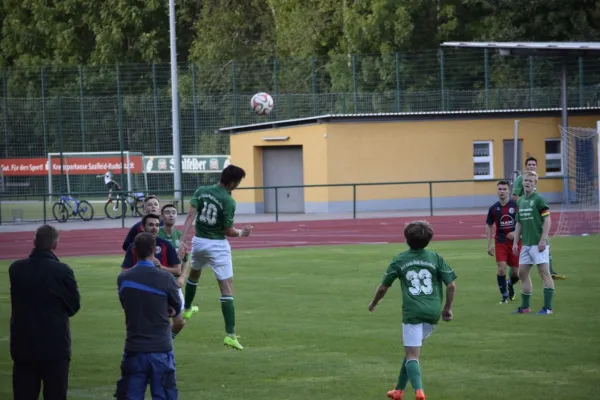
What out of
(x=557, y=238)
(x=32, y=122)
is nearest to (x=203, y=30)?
(x=32, y=122)

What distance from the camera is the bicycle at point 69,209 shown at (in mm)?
39594

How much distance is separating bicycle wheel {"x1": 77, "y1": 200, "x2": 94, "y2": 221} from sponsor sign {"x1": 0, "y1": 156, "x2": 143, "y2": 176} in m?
6.15

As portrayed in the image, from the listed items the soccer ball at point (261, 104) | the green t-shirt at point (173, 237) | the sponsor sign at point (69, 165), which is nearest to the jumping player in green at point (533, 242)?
the green t-shirt at point (173, 237)

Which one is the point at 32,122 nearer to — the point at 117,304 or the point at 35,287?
the point at 117,304

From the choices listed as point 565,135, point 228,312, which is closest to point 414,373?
point 228,312

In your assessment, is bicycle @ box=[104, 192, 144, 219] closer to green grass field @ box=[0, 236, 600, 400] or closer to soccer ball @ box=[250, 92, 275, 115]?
soccer ball @ box=[250, 92, 275, 115]

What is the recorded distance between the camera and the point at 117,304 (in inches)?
685

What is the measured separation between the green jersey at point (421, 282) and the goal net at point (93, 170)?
3676cm

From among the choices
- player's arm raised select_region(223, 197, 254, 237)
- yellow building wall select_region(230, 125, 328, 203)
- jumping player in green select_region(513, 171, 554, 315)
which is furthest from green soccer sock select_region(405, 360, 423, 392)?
yellow building wall select_region(230, 125, 328, 203)

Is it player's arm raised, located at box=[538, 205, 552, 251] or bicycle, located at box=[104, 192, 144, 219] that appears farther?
Answer: bicycle, located at box=[104, 192, 144, 219]

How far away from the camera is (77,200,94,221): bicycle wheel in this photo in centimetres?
3991

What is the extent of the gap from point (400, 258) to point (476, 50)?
136ft

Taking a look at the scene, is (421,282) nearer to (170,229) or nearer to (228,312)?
(228,312)

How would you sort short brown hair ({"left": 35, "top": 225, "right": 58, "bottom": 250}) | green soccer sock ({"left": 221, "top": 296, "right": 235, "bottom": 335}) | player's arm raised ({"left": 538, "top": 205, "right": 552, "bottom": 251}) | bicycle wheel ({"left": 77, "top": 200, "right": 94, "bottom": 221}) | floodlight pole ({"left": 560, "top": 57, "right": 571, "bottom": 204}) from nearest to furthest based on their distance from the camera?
short brown hair ({"left": 35, "top": 225, "right": 58, "bottom": 250}), green soccer sock ({"left": 221, "top": 296, "right": 235, "bottom": 335}), player's arm raised ({"left": 538, "top": 205, "right": 552, "bottom": 251}), floodlight pole ({"left": 560, "top": 57, "right": 571, "bottom": 204}), bicycle wheel ({"left": 77, "top": 200, "right": 94, "bottom": 221})
